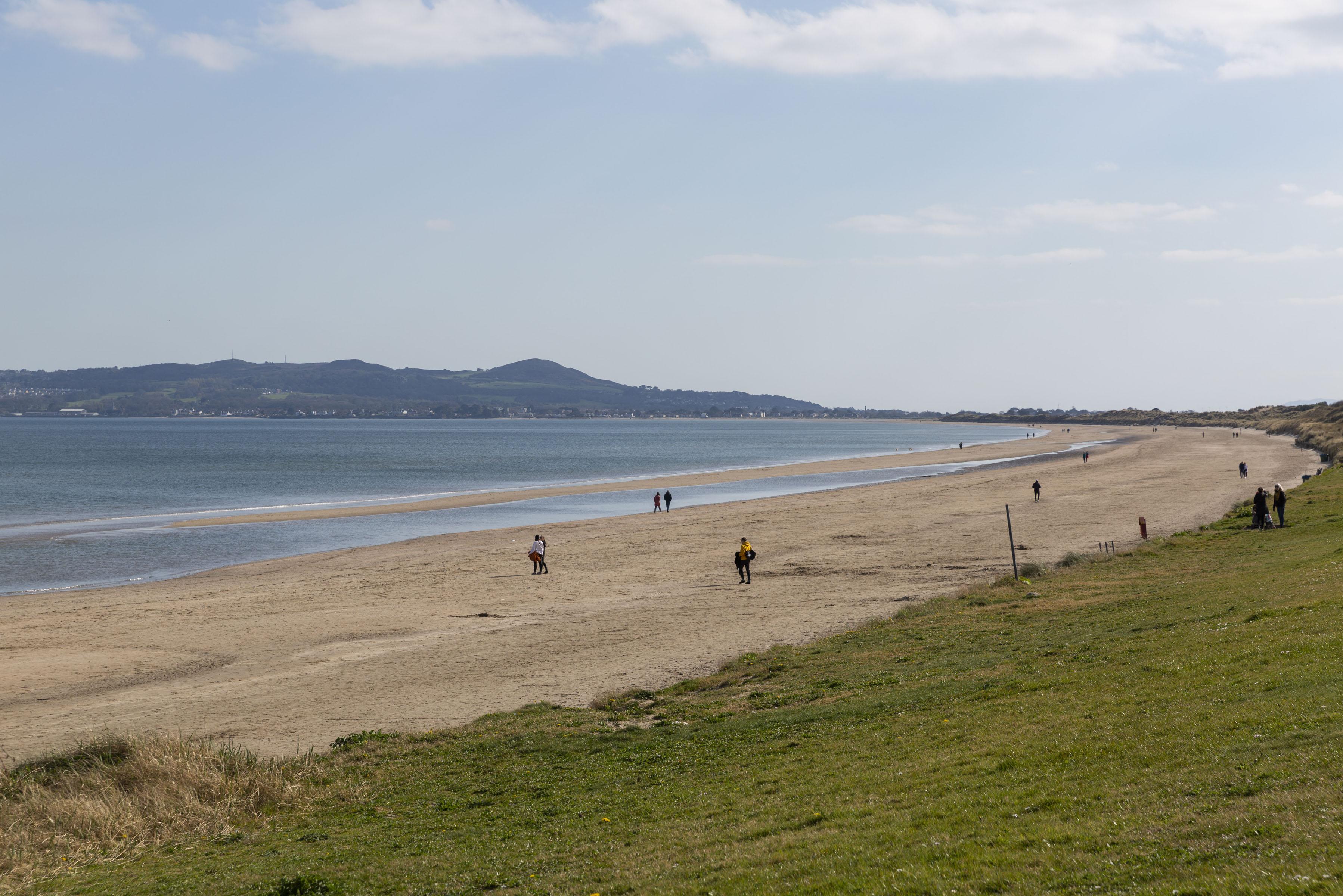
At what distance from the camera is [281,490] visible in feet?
271

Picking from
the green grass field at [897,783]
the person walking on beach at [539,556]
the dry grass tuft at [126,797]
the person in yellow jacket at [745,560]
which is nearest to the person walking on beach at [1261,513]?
the green grass field at [897,783]

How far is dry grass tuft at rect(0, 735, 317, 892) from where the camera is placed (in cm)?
1172

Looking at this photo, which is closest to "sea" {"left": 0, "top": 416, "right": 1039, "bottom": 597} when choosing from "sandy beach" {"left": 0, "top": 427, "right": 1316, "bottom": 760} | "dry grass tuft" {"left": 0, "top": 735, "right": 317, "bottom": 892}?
"sandy beach" {"left": 0, "top": 427, "right": 1316, "bottom": 760}

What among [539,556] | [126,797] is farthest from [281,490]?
[126,797]

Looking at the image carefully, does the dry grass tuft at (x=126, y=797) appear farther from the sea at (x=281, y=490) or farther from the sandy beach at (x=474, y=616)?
the sea at (x=281, y=490)

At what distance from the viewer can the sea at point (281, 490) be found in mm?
45781

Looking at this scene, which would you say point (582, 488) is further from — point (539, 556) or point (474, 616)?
point (474, 616)

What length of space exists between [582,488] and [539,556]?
46.2m

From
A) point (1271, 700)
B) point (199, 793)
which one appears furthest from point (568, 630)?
point (1271, 700)

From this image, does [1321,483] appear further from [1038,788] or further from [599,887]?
[599,887]

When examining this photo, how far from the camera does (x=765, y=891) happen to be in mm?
8055

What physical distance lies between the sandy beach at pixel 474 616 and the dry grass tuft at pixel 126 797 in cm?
254

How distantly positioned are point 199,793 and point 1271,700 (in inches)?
542

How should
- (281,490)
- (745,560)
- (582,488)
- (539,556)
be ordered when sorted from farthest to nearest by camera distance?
(582,488) → (281,490) → (539,556) → (745,560)
